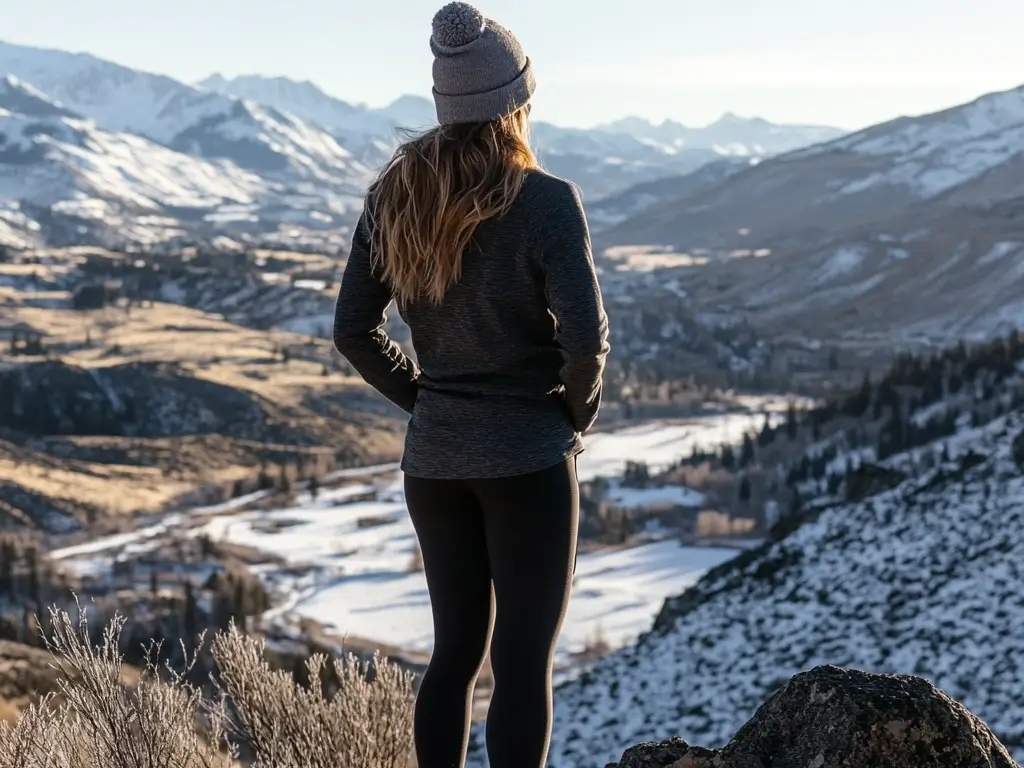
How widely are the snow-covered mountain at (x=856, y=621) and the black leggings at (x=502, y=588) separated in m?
8.31

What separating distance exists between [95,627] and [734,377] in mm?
78302

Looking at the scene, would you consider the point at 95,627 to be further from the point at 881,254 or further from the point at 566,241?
the point at 881,254

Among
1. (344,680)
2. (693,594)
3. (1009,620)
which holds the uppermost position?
(344,680)

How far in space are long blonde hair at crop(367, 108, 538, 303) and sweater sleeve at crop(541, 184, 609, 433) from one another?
0.13 meters

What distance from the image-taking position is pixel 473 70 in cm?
297

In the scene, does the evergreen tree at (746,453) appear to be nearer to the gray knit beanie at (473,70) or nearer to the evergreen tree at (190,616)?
the evergreen tree at (190,616)

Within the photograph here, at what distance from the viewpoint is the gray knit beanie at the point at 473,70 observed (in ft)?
9.75

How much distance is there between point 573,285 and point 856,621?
12.7 meters

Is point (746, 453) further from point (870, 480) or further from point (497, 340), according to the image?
point (497, 340)

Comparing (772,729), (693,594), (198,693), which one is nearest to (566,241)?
(772,729)

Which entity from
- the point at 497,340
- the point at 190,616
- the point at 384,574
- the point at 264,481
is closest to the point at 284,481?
the point at 264,481

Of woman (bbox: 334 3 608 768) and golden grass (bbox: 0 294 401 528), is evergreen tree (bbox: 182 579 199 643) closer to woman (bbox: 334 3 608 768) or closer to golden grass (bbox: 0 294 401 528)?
golden grass (bbox: 0 294 401 528)

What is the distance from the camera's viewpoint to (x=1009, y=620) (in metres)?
12.2

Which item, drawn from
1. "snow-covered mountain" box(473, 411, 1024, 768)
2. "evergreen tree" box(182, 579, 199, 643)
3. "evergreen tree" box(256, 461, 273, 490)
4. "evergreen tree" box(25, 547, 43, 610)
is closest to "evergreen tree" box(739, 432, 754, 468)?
"evergreen tree" box(182, 579, 199, 643)
